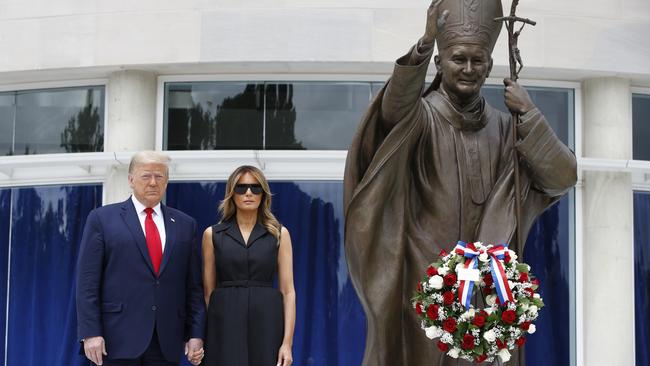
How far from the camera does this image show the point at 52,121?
42.8 ft

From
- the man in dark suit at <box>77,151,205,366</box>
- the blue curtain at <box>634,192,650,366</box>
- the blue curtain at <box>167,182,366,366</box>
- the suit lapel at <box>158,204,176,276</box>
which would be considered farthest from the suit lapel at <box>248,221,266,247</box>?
the blue curtain at <box>634,192,650,366</box>

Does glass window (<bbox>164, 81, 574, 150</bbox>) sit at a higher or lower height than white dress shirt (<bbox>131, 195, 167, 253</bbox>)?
higher

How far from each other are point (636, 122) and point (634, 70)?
0.96 metres

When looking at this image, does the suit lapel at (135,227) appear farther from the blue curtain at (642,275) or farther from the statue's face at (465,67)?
the blue curtain at (642,275)

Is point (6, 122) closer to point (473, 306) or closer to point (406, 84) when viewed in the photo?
point (406, 84)

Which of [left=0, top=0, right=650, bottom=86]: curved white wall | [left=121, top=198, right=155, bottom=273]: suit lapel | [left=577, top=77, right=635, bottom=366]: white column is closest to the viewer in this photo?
[left=121, top=198, right=155, bottom=273]: suit lapel

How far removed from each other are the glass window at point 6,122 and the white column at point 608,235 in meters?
6.59

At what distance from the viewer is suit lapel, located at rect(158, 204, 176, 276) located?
19.9 feet

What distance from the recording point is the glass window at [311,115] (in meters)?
12.4

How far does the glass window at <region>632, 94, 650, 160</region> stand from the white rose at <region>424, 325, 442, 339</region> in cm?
856

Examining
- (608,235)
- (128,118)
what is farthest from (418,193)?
(128,118)

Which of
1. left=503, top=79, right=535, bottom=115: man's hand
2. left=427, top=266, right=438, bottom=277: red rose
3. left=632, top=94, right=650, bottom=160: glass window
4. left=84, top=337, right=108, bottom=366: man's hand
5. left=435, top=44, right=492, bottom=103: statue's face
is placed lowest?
left=84, top=337, right=108, bottom=366: man's hand

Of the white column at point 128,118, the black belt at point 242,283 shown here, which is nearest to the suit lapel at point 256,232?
the black belt at point 242,283

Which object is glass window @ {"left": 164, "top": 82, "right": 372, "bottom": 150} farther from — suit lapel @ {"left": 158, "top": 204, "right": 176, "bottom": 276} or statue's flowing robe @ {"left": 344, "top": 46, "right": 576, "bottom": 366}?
statue's flowing robe @ {"left": 344, "top": 46, "right": 576, "bottom": 366}
